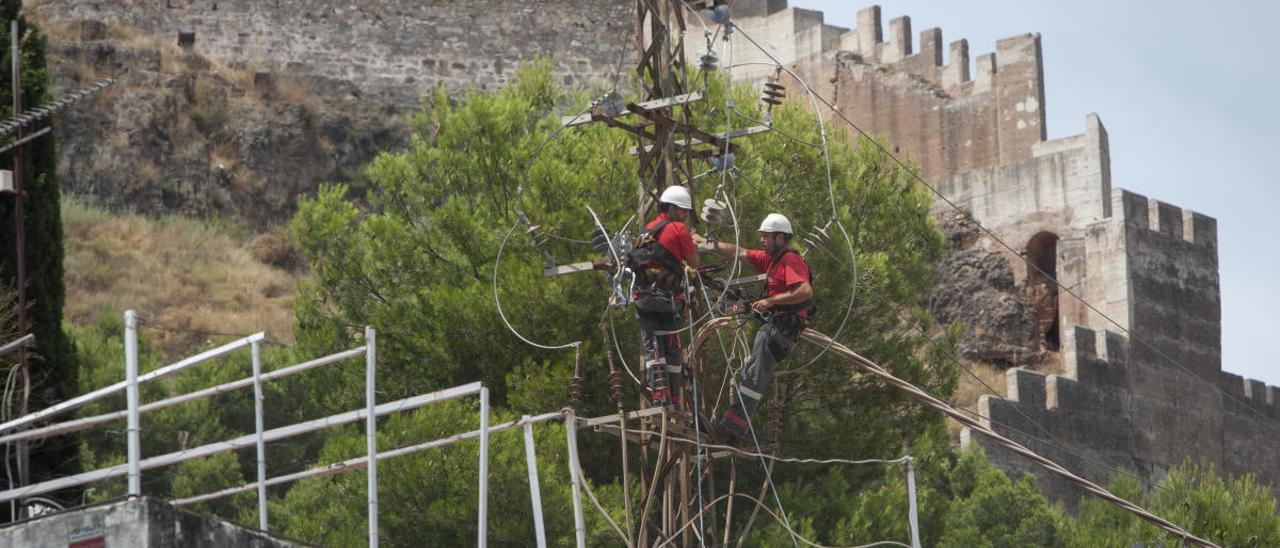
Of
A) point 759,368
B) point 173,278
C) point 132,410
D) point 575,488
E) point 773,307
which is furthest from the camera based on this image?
point 173,278

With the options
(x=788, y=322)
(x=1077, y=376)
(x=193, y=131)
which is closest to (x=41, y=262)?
(x=788, y=322)

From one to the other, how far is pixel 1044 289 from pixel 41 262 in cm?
2195

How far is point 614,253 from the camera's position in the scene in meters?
16.0

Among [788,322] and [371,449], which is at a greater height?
[788,322]

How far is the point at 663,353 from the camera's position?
15719 millimetres

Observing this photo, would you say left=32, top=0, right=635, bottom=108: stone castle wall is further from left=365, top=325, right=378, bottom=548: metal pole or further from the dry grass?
left=365, top=325, right=378, bottom=548: metal pole

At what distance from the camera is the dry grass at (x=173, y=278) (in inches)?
1385

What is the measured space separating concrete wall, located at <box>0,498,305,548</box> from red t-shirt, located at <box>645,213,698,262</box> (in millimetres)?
4056

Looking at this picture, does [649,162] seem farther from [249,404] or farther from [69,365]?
[249,404]

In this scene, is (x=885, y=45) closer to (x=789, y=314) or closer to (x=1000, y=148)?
(x=1000, y=148)

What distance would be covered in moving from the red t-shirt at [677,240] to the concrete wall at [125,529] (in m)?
4.06

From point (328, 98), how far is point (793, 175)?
1912 cm

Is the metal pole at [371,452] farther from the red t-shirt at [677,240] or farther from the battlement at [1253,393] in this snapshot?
the battlement at [1253,393]

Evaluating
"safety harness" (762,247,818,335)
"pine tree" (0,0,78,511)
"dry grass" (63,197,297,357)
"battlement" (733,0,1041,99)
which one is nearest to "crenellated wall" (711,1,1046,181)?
"battlement" (733,0,1041,99)
